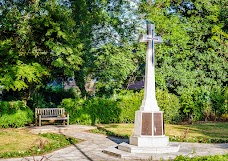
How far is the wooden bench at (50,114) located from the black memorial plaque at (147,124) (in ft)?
26.4

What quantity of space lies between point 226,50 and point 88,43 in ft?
33.0

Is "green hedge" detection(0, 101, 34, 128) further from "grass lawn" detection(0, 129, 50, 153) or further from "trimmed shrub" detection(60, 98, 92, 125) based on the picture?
"trimmed shrub" detection(60, 98, 92, 125)

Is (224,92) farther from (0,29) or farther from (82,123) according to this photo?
(0,29)

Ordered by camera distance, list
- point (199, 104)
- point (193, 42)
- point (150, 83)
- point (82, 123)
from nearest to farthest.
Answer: point (150, 83), point (82, 123), point (199, 104), point (193, 42)

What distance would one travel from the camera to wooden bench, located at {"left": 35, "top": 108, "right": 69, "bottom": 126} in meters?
17.4

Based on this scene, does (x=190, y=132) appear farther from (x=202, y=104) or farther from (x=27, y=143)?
(x=27, y=143)

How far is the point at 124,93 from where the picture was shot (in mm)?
22922

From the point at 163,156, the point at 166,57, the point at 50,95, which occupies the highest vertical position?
the point at 166,57

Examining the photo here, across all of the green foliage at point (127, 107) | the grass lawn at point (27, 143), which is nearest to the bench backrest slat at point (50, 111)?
the grass lawn at point (27, 143)

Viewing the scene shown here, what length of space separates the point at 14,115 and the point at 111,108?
560 cm

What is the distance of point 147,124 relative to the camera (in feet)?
34.1

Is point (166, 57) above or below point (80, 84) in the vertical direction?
above

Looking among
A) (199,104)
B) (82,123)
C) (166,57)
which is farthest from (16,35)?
(199,104)

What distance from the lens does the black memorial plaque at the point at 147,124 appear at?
10.4 m
